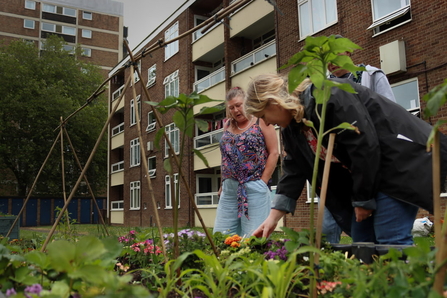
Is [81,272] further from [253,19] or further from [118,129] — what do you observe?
[118,129]

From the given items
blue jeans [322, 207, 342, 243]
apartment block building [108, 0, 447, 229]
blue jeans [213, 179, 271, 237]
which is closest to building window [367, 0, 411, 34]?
apartment block building [108, 0, 447, 229]

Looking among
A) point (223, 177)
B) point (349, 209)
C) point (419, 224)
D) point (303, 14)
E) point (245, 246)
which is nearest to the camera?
point (245, 246)

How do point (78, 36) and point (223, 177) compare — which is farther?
point (78, 36)

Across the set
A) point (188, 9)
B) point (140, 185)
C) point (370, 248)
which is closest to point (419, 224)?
point (370, 248)

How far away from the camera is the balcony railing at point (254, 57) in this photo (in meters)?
15.6

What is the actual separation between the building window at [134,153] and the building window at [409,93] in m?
19.4

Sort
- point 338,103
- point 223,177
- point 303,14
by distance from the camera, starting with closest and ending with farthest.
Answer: point 338,103 → point 223,177 → point 303,14

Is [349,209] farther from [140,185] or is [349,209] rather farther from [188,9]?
[140,185]

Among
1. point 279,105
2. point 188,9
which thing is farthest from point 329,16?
point 279,105

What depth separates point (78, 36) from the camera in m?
49.2

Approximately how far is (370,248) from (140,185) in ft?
84.4

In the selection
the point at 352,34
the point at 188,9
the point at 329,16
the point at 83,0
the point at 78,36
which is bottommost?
the point at 352,34

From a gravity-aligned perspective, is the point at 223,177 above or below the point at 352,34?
below

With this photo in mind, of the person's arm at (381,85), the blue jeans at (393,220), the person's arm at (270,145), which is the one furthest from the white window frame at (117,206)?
the blue jeans at (393,220)
